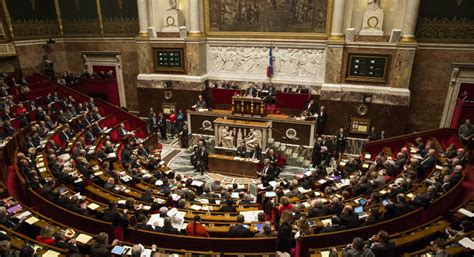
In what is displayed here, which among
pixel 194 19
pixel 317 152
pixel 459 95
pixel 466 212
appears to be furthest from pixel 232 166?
pixel 459 95

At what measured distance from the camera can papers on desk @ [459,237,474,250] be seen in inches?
232

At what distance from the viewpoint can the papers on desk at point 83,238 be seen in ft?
21.1

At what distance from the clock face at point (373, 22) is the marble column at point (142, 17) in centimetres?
1169

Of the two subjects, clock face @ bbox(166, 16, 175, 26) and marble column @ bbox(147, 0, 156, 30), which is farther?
marble column @ bbox(147, 0, 156, 30)

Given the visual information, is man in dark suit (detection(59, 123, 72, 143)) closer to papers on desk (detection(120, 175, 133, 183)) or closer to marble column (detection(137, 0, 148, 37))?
papers on desk (detection(120, 175, 133, 183))

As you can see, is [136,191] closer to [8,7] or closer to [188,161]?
[188,161]

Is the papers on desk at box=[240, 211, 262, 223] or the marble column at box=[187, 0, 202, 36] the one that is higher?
the marble column at box=[187, 0, 202, 36]

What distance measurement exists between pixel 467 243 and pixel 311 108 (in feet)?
34.2

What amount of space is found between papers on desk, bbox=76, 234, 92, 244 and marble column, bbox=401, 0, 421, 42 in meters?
14.4

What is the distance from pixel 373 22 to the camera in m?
14.9

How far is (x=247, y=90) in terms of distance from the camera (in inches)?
647

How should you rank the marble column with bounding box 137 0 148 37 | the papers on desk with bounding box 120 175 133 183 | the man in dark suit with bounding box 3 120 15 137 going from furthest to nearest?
the marble column with bounding box 137 0 148 37
the man in dark suit with bounding box 3 120 15 137
the papers on desk with bounding box 120 175 133 183

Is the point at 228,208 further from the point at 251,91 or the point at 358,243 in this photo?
the point at 251,91

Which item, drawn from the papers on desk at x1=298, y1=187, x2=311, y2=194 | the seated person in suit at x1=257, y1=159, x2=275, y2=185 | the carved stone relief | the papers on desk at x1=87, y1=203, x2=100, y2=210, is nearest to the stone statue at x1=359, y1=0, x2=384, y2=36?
the carved stone relief
